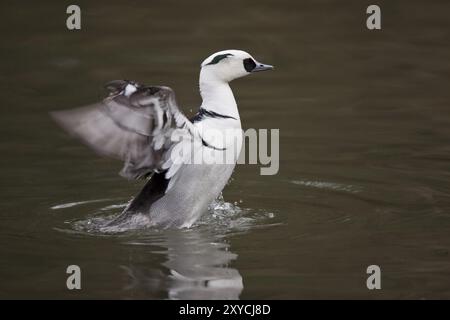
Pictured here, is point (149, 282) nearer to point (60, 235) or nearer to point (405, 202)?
point (60, 235)

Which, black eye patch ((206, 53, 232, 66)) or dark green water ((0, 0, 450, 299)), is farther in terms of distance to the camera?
black eye patch ((206, 53, 232, 66))

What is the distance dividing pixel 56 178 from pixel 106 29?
5283mm

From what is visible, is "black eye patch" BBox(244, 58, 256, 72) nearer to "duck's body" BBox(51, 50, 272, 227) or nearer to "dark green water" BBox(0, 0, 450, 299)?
"duck's body" BBox(51, 50, 272, 227)

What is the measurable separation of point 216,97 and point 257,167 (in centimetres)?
215

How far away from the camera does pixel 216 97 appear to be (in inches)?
309

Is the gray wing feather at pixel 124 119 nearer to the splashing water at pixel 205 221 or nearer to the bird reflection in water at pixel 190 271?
the bird reflection in water at pixel 190 271

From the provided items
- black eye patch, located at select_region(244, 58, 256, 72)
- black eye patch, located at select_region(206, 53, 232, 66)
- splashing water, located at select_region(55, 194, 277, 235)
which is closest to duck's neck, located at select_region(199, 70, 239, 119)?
black eye patch, located at select_region(206, 53, 232, 66)

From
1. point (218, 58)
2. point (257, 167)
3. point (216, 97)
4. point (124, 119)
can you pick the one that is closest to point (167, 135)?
point (124, 119)

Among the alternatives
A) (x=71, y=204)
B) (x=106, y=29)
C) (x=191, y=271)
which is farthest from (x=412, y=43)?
(x=191, y=271)

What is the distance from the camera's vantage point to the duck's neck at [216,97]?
25.6ft

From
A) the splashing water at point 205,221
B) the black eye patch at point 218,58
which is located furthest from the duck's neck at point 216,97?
the splashing water at point 205,221

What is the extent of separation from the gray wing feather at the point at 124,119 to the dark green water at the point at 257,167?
835mm

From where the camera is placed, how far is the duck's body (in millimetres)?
6875

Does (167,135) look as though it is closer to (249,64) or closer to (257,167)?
(249,64)
